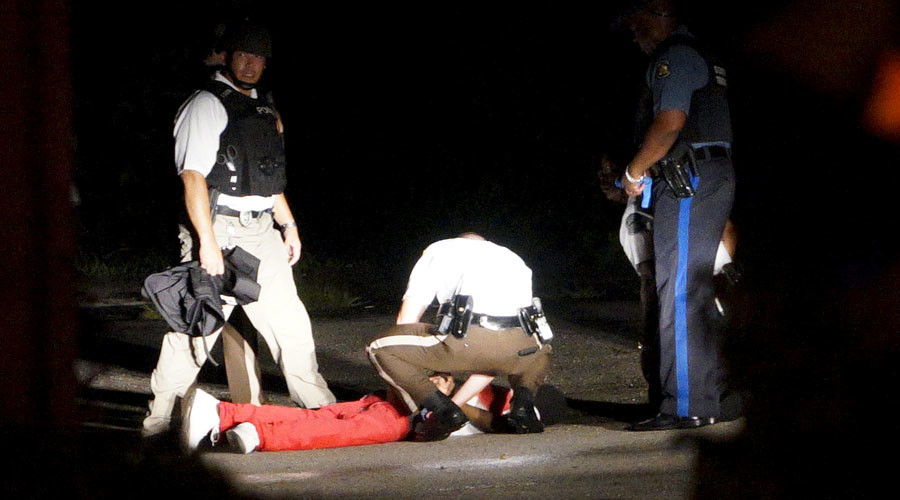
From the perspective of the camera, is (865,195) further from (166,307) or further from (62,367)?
(62,367)

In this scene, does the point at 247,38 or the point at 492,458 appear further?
the point at 247,38

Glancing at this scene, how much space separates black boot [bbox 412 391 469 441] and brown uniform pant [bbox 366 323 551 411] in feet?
0.22

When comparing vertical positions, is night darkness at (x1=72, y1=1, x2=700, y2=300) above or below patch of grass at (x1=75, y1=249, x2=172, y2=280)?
above

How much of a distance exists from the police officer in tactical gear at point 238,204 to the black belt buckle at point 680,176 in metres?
1.74

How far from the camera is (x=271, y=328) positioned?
5281mm

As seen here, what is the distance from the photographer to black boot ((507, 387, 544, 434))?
4.83 meters

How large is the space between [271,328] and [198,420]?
83 cm

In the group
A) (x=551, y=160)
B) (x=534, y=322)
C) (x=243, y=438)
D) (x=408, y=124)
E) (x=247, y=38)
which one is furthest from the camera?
(x=408, y=124)

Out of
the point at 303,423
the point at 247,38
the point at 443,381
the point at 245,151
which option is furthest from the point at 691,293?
the point at 247,38

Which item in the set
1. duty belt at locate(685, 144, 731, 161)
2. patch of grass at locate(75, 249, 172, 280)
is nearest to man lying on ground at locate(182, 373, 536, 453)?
duty belt at locate(685, 144, 731, 161)

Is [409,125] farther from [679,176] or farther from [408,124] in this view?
[679,176]

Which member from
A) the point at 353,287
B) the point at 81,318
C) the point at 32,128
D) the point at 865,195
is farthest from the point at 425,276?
the point at 865,195

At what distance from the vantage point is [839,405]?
18.4 ft

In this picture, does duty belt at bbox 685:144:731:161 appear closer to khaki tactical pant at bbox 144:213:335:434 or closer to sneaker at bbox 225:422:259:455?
khaki tactical pant at bbox 144:213:335:434
